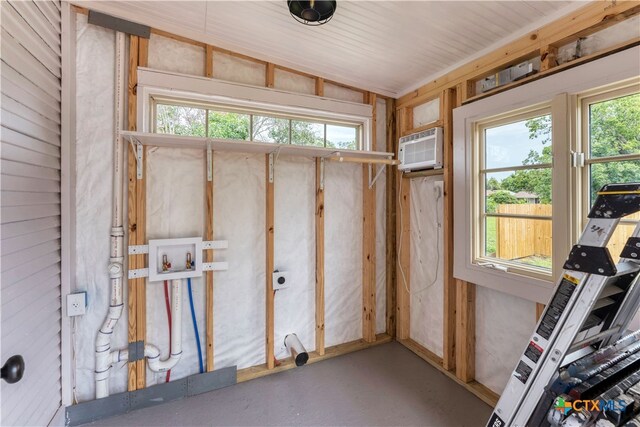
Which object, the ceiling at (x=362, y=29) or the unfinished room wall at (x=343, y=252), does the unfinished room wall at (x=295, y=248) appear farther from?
the ceiling at (x=362, y=29)

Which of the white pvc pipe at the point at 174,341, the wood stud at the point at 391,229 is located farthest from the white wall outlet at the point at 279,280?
the wood stud at the point at 391,229

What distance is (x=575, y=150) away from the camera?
5.11ft

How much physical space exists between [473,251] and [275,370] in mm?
1799

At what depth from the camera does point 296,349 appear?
7.44 feet

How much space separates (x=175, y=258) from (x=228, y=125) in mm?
1081

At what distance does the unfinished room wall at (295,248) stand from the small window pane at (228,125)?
1.22 feet

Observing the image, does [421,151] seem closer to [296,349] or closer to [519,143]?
[519,143]

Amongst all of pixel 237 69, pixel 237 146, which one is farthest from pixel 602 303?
pixel 237 69

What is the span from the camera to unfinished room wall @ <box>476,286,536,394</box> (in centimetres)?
185

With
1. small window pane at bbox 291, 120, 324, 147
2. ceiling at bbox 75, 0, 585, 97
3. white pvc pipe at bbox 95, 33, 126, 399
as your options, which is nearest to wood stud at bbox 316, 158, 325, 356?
small window pane at bbox 291, 120, 324, 147

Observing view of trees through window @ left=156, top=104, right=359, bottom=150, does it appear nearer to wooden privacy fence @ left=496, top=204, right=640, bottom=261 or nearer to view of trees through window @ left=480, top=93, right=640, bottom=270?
view of trees through window @ left=480, top=93, right=640, bottom=270

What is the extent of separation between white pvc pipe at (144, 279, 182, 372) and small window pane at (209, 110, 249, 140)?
3.73 feet

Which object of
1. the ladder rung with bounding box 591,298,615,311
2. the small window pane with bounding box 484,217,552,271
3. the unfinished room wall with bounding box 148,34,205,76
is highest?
the unfinished room wall with bounding box 148,34,205,76

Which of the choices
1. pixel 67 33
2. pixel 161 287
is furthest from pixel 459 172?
pixel 67 33
